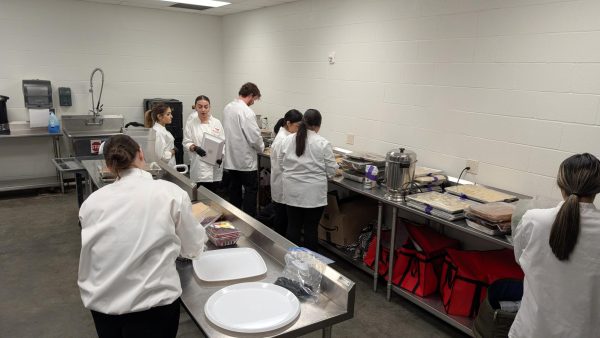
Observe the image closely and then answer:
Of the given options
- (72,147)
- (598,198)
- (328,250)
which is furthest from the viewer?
(72,147)

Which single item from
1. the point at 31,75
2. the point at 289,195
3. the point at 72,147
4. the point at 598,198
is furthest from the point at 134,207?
the point at 31,75

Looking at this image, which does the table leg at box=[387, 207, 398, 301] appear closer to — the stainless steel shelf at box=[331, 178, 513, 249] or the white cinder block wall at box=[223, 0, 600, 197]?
the stainless steel shelf at box=[331, 178, 513, 249]

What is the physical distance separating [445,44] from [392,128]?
0.84 metres

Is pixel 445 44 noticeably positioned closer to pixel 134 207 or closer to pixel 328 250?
pixel 328 250

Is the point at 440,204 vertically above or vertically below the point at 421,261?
above

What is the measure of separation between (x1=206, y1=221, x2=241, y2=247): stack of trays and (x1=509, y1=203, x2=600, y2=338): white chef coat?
1241 millimetres

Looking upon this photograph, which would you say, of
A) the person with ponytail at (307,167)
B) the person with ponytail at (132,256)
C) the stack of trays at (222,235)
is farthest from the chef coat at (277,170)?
the person with ponytail at (132,256)

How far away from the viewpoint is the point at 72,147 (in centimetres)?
518

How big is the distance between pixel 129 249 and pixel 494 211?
196 cm

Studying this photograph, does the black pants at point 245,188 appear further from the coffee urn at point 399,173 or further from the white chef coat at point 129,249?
the white chef coat at point 129,249

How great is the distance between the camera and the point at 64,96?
17.6ft

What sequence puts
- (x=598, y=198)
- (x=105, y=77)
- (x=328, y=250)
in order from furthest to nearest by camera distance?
(x=105, y=77)
(x=328, y=250)
(x=598, y=198)

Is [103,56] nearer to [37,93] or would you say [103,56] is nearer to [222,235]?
[37,93]

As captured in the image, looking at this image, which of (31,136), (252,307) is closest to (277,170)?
(252,307)
